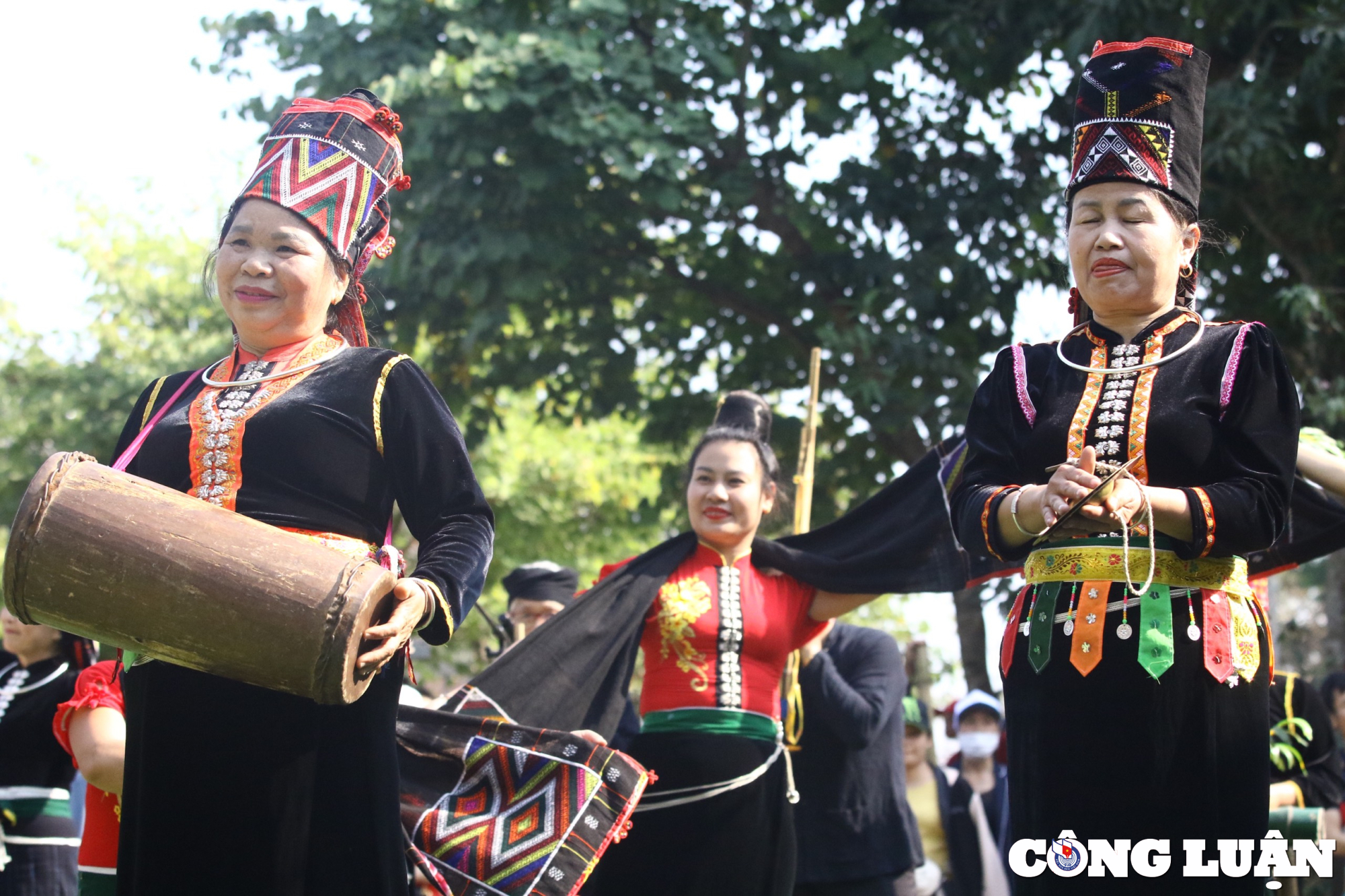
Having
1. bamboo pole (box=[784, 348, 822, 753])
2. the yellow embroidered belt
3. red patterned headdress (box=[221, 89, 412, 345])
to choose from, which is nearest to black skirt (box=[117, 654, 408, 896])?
red patterned headdress (box=[221, 89, 412, 345])

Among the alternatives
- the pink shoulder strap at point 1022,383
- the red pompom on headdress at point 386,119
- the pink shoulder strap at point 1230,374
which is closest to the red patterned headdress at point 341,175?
the red pompom on headdress at point 386,119

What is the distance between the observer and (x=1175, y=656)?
2789 mm

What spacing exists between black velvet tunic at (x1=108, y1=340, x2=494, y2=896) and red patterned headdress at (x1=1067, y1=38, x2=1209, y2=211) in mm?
1475

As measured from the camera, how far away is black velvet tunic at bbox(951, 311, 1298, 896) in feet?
9.00

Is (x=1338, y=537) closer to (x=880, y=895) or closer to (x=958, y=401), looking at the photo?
(x=880, y=895)

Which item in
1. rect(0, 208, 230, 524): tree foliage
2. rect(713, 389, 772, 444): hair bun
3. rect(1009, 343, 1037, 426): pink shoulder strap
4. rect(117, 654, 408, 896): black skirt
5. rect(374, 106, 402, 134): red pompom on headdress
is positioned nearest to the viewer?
rect(117, 654, 408, 896): black skirt

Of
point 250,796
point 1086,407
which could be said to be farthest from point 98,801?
point 1086,407

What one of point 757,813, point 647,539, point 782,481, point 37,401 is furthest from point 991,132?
point 37,401

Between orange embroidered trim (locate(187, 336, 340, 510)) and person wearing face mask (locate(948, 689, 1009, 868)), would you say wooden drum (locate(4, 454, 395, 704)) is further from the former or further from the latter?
person wearing face mask (locate(948, 689, 1009, 868))

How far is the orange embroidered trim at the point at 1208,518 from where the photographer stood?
276 centimetres

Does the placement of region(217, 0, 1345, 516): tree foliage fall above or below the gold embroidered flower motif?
above

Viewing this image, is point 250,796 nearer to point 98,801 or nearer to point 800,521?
point 98,801

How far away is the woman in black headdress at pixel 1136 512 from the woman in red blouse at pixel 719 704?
153 cm

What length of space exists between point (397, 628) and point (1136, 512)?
137cm
